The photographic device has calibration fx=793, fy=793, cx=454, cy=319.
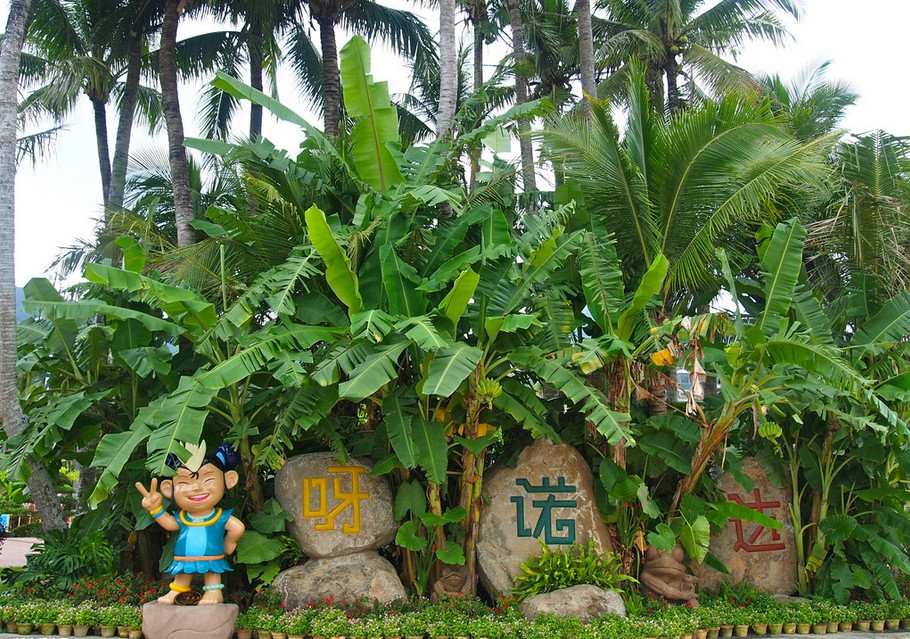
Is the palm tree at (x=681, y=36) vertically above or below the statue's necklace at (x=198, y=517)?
above

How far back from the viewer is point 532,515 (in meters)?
8.91

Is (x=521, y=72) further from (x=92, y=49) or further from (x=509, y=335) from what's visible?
(x=92, y=49)

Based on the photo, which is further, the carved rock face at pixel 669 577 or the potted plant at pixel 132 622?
the carved rock face at pixel 669 577

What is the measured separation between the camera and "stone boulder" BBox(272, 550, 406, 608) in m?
8.38

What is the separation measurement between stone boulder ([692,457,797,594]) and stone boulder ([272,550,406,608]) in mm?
3768

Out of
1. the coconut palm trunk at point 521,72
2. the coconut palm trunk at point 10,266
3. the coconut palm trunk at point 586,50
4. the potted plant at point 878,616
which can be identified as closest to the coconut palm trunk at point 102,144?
the coconut palm trunk at point 10,266

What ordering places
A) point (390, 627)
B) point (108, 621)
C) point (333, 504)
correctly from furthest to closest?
point (333, 504) < point (108, 621) < point (390, 627)

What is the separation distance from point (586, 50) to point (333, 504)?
9146mm

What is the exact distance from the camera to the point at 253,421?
8945 millimetres

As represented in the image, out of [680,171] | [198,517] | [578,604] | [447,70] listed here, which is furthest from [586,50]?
[198,517]

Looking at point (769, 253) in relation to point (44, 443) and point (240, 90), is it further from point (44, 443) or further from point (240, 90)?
point (44, 443)

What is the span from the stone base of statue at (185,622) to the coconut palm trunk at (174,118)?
8.01 metres

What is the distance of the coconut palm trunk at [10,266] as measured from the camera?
31.2 feet

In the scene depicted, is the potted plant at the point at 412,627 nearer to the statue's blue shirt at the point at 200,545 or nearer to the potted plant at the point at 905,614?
the statue's blue shirt at the point at 200,545
